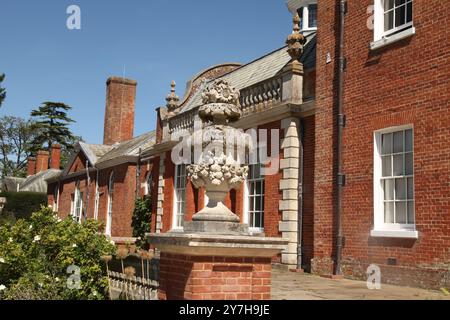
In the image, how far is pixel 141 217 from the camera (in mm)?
23109

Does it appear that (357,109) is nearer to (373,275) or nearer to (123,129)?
(373,275)

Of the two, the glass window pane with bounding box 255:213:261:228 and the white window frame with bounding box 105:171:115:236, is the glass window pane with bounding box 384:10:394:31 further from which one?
the white window frame with bounding box 105:171:115:236

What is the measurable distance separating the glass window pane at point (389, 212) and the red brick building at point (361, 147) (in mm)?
22

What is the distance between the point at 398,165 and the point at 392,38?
259cm

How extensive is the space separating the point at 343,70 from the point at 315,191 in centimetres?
284

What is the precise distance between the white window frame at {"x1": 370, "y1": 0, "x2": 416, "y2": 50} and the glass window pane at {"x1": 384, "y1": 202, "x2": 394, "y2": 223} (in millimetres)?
3297

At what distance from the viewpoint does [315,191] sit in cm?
1232

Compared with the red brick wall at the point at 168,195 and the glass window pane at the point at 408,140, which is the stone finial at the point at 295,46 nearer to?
the glass window pane at the point at 408,140

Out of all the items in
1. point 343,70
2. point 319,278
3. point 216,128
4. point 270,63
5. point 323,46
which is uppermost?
point 270,63

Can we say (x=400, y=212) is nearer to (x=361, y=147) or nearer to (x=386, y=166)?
(x=386, y=166)

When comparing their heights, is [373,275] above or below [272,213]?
below
